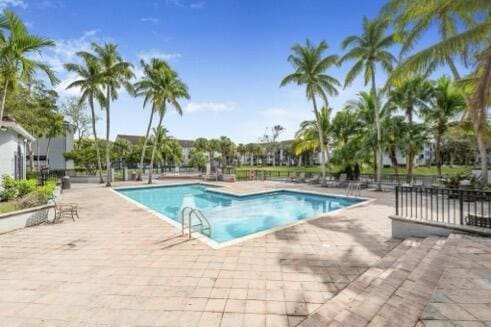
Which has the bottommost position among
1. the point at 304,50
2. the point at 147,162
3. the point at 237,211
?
the point at 237,211

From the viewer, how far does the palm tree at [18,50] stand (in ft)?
24.8

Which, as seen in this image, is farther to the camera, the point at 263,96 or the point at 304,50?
the point at 263,96

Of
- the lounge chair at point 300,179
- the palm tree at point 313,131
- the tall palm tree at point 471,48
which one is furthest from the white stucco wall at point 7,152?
the palm tree at point 313,131

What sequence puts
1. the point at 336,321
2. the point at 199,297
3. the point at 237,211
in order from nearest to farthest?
1. the point at 336,321
2. the point at 199,297
3. the point at 237,211

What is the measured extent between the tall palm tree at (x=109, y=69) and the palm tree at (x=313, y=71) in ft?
40.9

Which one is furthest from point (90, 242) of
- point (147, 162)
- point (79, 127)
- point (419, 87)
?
point (147, 162)

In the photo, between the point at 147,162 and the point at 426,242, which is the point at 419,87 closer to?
the point at 426,242

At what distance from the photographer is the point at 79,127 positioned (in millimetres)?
34875

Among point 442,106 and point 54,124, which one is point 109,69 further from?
point 442,106

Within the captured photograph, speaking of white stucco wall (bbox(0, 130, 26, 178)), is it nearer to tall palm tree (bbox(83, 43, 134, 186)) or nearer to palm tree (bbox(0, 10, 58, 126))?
palm tree (bbox(0, 10, 58, 126))

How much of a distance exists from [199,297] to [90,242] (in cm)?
437

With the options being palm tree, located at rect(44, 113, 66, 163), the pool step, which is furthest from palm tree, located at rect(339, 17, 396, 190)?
palm tree, located at rect(44, 113, 66, 163)

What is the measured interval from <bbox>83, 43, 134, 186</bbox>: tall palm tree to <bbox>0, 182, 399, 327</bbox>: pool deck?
15.1 meters

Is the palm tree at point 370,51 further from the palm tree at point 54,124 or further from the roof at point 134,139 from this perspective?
the roof at point 134,139
